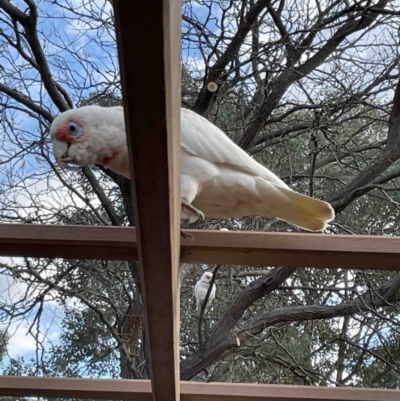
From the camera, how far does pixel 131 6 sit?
0.51m

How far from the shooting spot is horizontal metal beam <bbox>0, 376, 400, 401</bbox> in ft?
5.53

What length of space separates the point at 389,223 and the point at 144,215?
8.86ft

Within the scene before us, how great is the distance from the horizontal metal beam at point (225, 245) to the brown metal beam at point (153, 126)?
10 centimetres

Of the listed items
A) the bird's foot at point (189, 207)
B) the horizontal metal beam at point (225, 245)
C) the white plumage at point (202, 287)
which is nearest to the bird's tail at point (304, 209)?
the bird's foot at point (189, 207)

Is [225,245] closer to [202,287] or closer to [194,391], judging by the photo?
[194,391]

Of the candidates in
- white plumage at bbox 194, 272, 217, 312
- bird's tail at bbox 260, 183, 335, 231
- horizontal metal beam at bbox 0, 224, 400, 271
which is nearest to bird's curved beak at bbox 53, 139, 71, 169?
horizontal metal beam at bbox 0, 224, 400, 271

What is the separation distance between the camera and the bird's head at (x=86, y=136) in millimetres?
1506

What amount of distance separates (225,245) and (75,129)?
62 centimetres

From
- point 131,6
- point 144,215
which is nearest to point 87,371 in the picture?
point 144,215

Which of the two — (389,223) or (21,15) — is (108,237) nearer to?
(21,15)

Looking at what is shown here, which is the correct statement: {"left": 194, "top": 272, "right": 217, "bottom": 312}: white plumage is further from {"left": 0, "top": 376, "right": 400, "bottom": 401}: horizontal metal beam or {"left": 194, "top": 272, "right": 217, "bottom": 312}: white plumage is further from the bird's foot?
the bird's foot

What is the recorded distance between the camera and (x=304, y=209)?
1.53 meters

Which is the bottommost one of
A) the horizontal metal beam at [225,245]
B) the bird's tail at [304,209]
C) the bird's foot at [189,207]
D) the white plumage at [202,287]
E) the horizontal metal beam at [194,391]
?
the horizontal metal beam at [194,391]

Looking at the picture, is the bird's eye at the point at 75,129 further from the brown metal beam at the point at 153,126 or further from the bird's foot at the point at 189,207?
the brown metal beam at the point at 153,126
